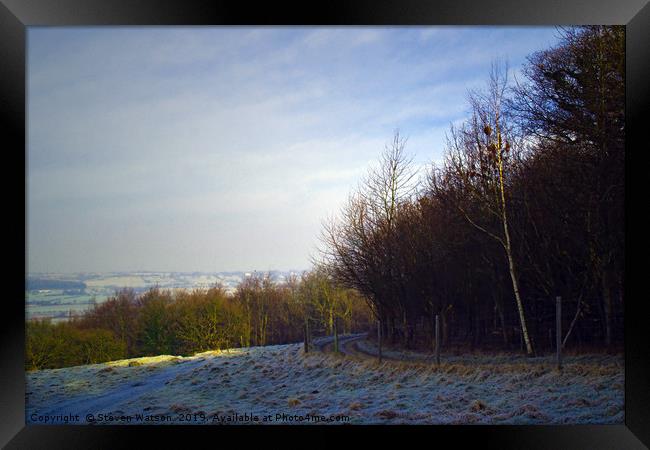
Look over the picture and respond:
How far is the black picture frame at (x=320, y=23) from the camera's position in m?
3.64

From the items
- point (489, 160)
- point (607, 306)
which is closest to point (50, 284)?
point (489, 160)

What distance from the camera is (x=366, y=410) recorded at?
13.4 ft

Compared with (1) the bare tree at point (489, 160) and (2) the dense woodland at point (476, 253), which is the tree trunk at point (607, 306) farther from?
(1) the bare tree at point (489, 160)

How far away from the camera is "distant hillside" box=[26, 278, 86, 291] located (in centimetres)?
387

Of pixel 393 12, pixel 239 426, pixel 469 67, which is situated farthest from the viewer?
pixel 469 67

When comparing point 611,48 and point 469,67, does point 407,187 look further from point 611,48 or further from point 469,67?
point 611,48

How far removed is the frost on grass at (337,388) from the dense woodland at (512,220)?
0.28m

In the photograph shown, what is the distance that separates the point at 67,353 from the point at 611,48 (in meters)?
5.83

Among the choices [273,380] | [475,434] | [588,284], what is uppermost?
[588,284]

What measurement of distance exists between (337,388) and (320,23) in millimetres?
3326

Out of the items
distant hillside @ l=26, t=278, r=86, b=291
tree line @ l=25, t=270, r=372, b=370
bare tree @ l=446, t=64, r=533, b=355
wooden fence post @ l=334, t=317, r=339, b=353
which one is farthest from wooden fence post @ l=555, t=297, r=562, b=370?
distant hillside @ l=26, t=278, r=86, b=291

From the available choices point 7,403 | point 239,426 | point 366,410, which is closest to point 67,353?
point 7,403

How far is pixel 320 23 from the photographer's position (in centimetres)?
371

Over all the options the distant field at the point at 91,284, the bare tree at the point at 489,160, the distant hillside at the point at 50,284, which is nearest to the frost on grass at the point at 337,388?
the bare tree at the point at 489,160
